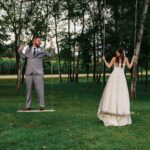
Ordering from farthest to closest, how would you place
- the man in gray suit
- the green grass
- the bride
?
the man in gray suit < the bride < the green grass

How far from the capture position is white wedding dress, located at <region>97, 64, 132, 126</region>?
17.2 meters

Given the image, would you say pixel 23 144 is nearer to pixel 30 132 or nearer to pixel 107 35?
pixel 30 132

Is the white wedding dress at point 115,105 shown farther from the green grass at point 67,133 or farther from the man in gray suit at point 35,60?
the man in gray suit at point 35,60

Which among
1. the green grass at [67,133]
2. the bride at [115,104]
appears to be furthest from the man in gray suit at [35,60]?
the bride at [115,104]

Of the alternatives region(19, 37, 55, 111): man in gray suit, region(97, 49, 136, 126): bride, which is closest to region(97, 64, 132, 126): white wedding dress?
region(97, 49, 136, 126): bride

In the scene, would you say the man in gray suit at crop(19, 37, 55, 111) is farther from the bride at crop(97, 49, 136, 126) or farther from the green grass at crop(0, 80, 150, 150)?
the bride at crop(97, 49, 136, 126)

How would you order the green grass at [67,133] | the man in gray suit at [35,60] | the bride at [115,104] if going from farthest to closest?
the man in gray suit at [35,60]
the bride at [115,104]
the green grass at [67,133]

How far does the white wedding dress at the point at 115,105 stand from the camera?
17250mm

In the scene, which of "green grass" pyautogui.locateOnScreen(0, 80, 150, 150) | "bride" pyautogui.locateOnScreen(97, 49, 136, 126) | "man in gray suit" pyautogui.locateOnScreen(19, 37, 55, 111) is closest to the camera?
"green grass" pyautogui.locateOnScreen(0, 80, 150, 150)

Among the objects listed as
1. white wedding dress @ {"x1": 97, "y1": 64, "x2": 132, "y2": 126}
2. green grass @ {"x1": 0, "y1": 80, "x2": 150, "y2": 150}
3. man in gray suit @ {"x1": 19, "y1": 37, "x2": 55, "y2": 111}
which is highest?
man in gray suit @ {"x1": 19, "y1": 37, "x2": 55, "y2": 111}

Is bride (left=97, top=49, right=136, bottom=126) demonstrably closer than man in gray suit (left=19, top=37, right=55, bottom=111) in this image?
Yes

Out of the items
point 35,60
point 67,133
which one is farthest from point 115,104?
point 35,60

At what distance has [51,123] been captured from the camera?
17094 millimetres

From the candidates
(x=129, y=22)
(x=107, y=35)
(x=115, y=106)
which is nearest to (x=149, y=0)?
(x=129, y=22)
